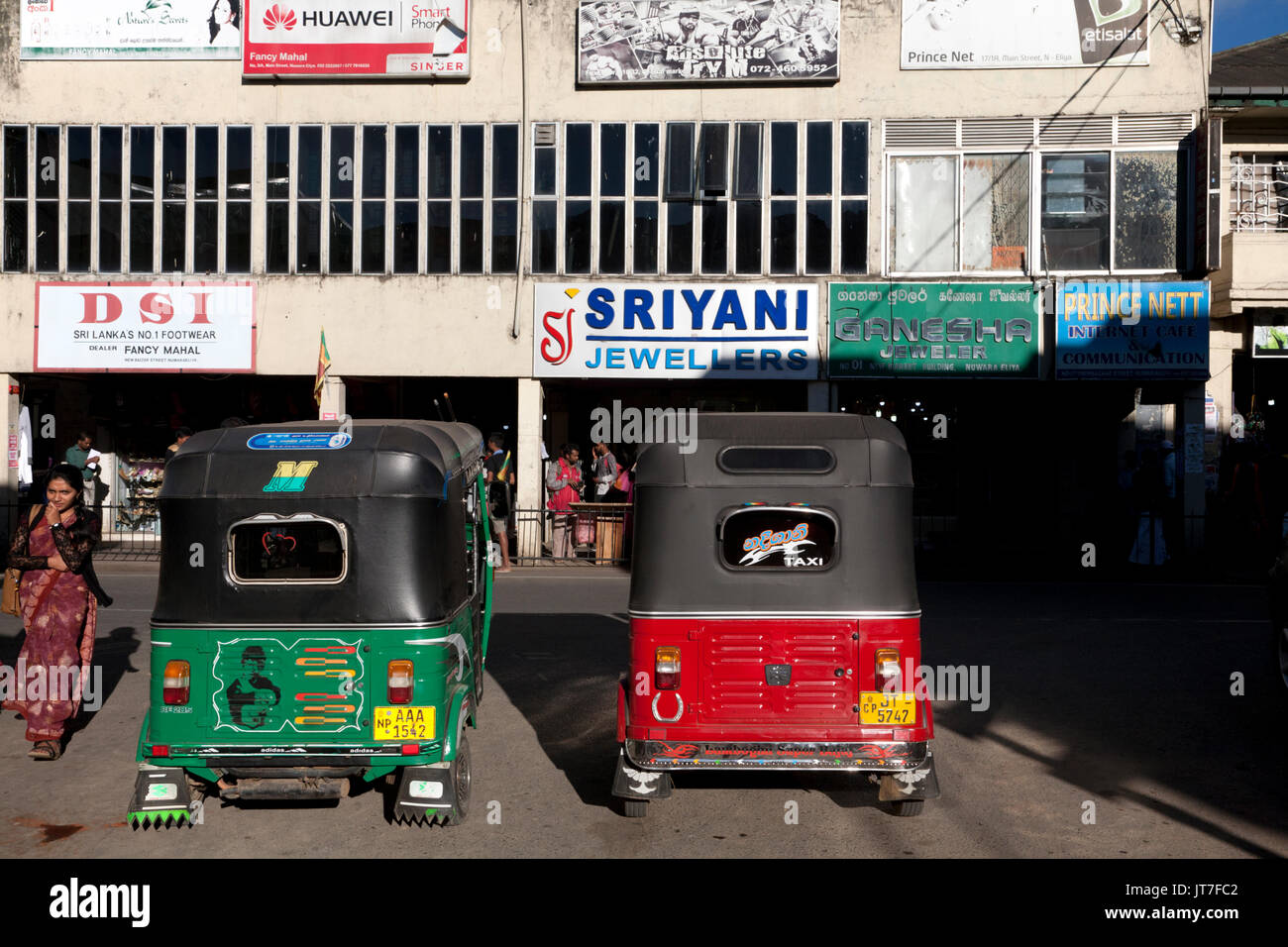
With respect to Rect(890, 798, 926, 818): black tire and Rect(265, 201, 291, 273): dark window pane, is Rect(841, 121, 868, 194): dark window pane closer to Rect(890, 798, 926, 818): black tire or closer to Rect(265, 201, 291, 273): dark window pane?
Rect(265, 201, 291, 273): dark window pane

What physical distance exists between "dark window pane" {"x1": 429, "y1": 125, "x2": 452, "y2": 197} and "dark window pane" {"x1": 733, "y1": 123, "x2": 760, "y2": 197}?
5.23 meters

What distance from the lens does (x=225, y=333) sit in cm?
2223

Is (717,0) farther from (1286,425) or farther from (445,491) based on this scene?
(445,491)

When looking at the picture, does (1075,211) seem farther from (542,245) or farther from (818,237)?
(542,245)

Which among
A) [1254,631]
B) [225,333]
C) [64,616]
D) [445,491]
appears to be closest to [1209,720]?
[1254,631]

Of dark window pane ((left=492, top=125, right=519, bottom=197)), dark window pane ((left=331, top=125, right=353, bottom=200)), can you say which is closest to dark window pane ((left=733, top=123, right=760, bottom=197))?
dark window pane ((left=492, top=125, right=519, bottom=197))

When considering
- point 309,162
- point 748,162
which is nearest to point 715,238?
point 748,162

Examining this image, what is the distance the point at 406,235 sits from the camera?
72.5 ft

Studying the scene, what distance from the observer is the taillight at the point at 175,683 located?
21.4ft

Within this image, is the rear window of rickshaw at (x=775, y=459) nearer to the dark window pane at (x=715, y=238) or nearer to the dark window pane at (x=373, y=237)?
the dark window pane at (x=715, y=238)

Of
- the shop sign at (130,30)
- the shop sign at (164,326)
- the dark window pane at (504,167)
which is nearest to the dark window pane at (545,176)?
the dark window pane at (504,167)

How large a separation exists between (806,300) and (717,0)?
18.3ft

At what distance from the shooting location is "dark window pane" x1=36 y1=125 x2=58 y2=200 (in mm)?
22484

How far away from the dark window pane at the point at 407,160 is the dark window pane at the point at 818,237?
7.14m
